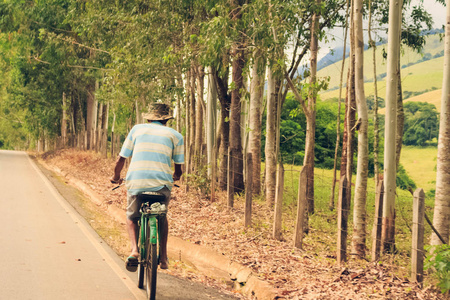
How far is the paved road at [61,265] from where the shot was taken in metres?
6.55

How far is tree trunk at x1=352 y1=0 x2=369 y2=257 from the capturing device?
891 cm

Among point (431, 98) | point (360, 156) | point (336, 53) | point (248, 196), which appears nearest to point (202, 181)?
point (248, 196)

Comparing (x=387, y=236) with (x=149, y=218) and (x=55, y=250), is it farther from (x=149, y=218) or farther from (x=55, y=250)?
(x=55, y=250)

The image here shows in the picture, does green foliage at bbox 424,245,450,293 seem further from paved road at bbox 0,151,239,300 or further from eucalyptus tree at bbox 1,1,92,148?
eucalyptus tree at bbox 1,1,92,148

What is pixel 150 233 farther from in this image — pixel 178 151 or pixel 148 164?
pixel 178 151

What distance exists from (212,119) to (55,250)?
8.52 m

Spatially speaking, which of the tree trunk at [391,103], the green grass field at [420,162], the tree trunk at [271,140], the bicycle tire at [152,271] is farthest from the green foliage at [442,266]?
the green grass field at [420,162]

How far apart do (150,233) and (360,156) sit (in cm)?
A: 459

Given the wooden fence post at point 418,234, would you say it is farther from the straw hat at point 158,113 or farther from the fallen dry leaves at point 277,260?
the straw hat at point 158,113

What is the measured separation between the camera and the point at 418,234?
6.34m

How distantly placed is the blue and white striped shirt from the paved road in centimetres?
136

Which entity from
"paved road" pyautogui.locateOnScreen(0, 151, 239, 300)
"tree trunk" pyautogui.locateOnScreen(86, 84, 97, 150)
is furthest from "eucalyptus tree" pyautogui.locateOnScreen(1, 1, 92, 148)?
"paved road" pyautogui.locateOnScreen(0, 151, 239, 300)

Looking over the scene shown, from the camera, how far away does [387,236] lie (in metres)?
7.98

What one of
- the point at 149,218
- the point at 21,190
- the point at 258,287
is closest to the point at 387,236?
the point at 258,287
